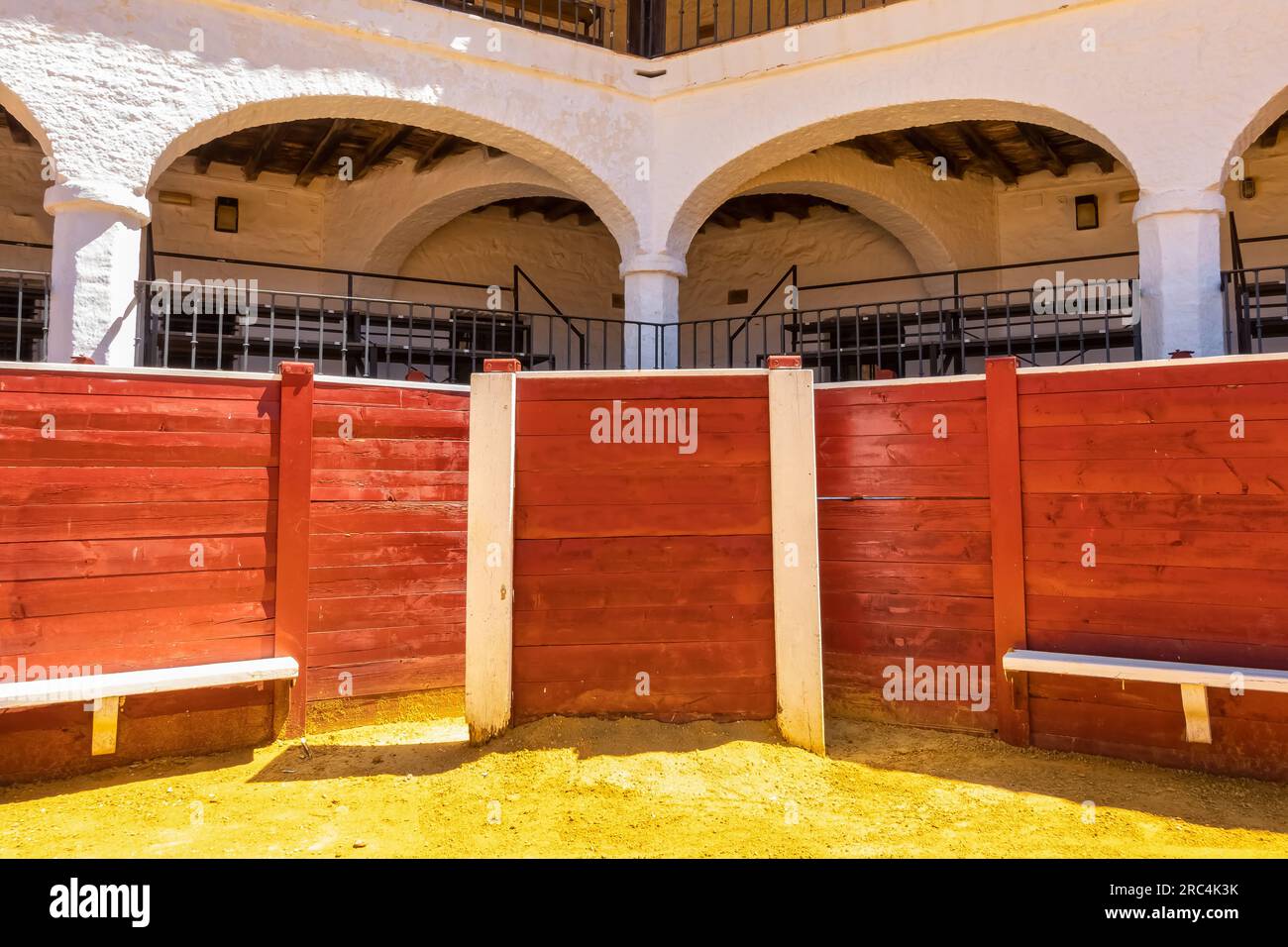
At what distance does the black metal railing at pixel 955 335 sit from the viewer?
763cm

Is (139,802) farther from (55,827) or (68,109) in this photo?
(68,109)

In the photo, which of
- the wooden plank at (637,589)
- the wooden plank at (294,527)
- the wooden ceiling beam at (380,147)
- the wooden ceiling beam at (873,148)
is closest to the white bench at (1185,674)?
the wooden plank at (637,589)

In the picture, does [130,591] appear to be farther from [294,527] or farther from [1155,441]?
[1155,441]

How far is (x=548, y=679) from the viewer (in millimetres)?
4230

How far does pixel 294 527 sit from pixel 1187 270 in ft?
20.1

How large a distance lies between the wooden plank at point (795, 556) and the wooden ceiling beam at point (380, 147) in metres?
5.63

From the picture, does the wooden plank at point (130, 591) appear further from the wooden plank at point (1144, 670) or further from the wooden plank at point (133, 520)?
the wooden plank at point (1144, 670)

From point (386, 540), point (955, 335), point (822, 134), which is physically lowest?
point (386, 540)

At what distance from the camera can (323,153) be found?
930 cm

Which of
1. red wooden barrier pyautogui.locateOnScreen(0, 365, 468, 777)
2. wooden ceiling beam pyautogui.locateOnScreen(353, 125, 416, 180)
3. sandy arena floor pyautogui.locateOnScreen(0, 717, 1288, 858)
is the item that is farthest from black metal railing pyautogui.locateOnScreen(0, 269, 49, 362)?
sandy arena floor pyautogui.locateOnScreen(0, 717, 1288, 858)

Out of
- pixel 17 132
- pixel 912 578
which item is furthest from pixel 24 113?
pixel 912 578

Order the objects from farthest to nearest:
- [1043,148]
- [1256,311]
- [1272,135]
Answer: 1. [1043,148]
2. [1272,135]
3. [1256,311]

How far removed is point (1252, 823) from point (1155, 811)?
32 centimetres

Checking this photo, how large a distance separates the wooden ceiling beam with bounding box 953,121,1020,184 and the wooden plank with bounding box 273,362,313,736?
702cm
